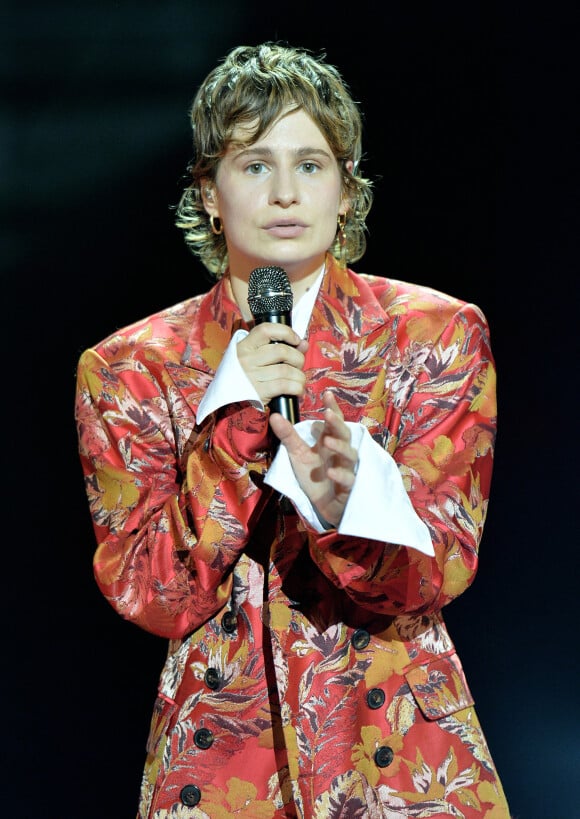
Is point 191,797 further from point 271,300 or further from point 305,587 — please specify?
point 271,300

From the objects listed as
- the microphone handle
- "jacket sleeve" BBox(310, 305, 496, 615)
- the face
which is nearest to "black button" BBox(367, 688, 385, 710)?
"jacket sleeve" BBox(310, 305, 496, 615)

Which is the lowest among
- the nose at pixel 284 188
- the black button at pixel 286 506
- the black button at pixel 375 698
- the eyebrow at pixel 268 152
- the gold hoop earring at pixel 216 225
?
the black button at pixel 375 698

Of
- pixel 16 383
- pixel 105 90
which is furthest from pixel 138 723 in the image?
pixel 105 90

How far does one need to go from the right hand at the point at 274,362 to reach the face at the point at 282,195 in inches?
9.1

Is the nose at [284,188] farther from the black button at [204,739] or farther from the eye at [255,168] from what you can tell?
the black button at [204,739]

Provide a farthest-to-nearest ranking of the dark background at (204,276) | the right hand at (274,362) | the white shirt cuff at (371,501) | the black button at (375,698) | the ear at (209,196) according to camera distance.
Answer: the dark background at (204,276) < the ear at (209,196) < the black button at (375,698) < the right hand at (274,362) < the white shirt cuff at (371,501)

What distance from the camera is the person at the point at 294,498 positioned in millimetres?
1337

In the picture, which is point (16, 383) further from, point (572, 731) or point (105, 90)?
point (572, 731)

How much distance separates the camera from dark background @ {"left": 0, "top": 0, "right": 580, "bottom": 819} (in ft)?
6.81

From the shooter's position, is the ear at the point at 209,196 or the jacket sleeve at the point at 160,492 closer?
the jacket sleeve at the point at 160,492

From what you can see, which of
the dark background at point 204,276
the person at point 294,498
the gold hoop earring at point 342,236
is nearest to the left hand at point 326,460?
the person at point 294,498

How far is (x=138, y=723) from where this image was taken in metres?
2.31

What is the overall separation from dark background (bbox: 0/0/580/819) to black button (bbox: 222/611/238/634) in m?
0.85

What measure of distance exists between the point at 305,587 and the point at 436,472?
0.22 meters
